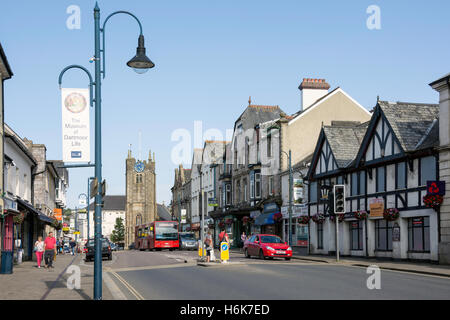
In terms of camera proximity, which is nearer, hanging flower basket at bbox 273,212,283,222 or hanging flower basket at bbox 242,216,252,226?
hanging flower basket at bbox 273,212,283,222

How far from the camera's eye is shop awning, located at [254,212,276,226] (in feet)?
164

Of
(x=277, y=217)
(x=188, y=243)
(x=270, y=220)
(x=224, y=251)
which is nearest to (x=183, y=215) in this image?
(x=188, y=243)

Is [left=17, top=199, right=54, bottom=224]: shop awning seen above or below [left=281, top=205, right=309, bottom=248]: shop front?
above

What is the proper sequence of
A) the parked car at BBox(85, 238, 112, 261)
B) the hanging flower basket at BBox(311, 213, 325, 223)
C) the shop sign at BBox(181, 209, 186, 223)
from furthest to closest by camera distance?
1. the shop sign at BBox(181, 209, 186, 223)
2. the hanging flower basket at BBox(311, 213, 325, 223)
3. the parked car at BBox(85, 238, 112, 261)

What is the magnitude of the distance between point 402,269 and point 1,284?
49.4 ft

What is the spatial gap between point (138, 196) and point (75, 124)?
134 m

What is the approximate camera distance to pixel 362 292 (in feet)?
47.6

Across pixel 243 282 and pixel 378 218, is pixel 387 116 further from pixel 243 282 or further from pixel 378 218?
pixel 243 282

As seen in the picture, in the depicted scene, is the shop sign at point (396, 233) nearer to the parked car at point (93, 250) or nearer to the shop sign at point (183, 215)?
the parked car at point (93, 250)

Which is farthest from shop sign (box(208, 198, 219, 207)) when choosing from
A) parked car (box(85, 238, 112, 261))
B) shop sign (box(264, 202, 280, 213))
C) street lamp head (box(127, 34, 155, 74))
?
street lamp head (box(127, 34, 155, 74))

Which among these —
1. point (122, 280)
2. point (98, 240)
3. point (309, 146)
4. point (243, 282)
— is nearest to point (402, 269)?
point (243, 282)

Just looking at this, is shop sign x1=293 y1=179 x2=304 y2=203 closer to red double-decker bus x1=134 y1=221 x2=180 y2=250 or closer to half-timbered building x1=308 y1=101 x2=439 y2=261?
half-timbered building x1=308 y1=101 x2=439 y2=261

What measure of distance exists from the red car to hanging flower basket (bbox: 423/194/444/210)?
28.1ft

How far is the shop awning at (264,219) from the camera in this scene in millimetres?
49966
